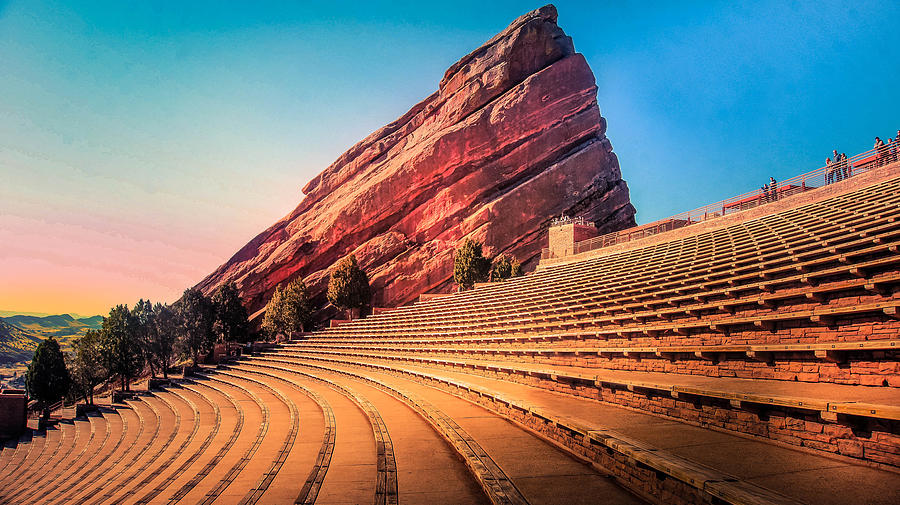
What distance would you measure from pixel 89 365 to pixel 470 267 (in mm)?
25557

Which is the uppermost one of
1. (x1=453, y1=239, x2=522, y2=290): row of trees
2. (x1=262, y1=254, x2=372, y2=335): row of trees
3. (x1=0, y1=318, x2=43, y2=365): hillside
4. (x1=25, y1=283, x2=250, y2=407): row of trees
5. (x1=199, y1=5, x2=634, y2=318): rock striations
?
(x1=199, y1=5, x2=634, y2=318): rock striations

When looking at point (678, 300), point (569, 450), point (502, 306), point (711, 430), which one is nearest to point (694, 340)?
point (678, 300)

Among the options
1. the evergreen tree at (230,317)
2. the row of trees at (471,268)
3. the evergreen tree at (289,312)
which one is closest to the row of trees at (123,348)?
the evergreen tree at (230,317)

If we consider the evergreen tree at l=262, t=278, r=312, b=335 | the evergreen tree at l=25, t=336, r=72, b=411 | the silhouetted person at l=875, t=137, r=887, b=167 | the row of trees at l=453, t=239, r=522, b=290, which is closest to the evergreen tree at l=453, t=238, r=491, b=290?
the row of trees at l=453, t=239, r=522, b=290

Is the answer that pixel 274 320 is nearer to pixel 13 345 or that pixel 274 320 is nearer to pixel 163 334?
pixel 163 334

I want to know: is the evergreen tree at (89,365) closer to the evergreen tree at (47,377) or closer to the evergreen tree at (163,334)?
the evergreen tree at (47,377)

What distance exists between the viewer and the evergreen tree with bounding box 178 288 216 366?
34.4 m

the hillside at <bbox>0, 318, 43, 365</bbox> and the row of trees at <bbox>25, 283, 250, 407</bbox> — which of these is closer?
the row of trees at <bbox>25, 283, 250, 407</bbox>

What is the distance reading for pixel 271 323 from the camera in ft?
129

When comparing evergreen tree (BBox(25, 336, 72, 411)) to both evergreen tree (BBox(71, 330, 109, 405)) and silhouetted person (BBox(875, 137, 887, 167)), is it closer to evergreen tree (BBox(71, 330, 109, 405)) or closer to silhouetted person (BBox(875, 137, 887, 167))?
evergreen tree (BBox(71, 330, 109, 405))


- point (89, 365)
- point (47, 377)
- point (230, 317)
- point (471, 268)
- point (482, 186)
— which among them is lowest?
point (47, 377)

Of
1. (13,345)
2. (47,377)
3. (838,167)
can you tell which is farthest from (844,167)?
(13,345)

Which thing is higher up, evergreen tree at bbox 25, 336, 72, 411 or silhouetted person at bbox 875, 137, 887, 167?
silhouetted person at bbox 875, 137, 887, 167

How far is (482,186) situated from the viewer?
1816 inches
